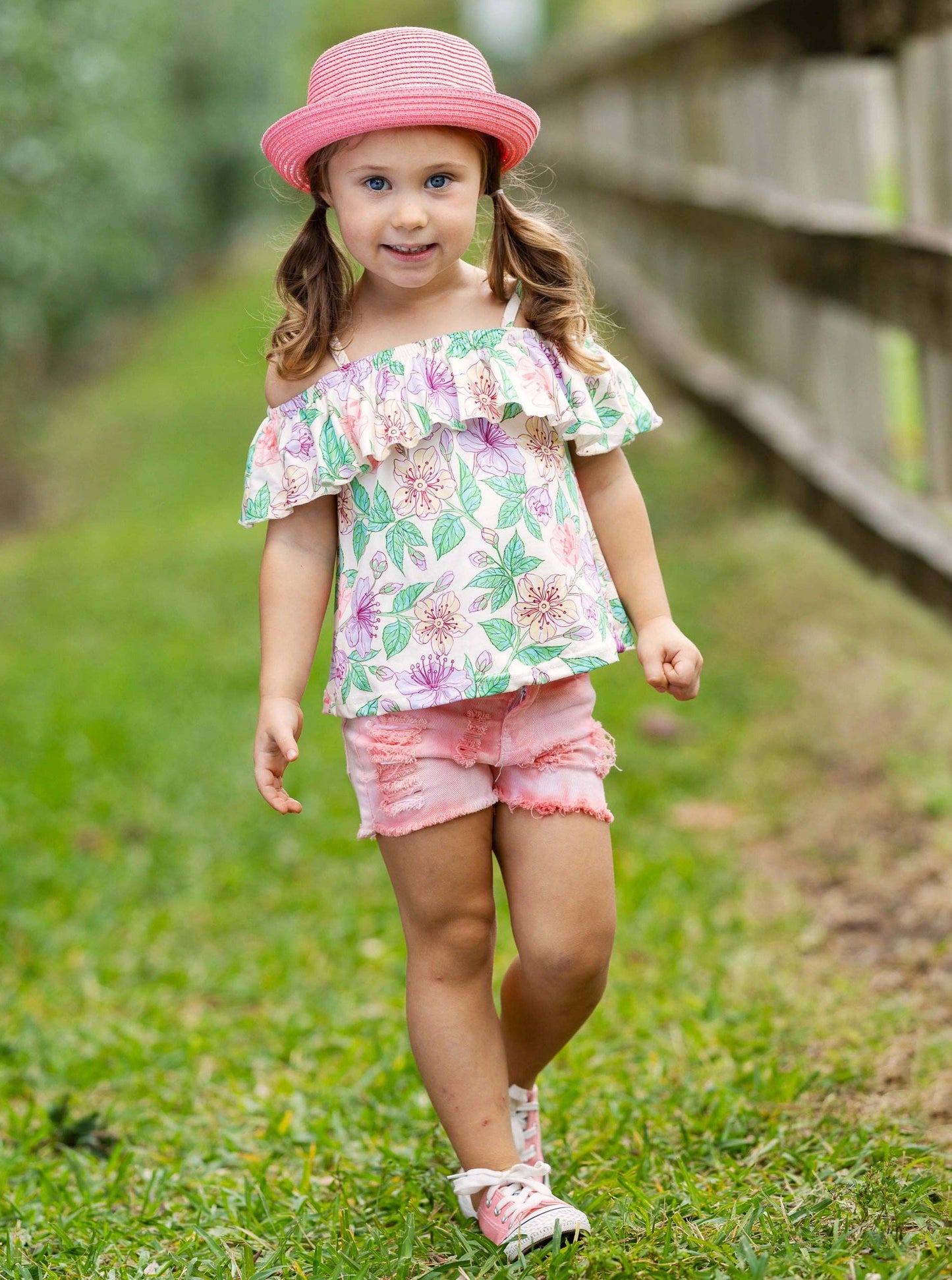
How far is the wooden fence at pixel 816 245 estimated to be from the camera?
440 centimetres

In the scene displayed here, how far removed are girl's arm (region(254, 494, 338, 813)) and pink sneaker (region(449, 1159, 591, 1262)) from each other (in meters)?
0.58

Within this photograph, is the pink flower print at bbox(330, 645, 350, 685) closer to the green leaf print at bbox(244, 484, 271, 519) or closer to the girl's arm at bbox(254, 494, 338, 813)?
the girl's arm at bbox(254, 494, 338, 813)

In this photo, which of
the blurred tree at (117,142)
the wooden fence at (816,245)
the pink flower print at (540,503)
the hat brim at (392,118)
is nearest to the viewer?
the hat brim at (392,118)

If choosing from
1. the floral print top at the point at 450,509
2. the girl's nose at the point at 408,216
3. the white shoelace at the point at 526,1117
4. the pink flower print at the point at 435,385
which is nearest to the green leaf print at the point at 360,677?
the floral print top at the point at 450,509

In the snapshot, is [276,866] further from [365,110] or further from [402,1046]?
[365,110]

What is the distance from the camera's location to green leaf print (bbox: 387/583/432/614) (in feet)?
7.33

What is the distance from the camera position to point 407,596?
2238 mm

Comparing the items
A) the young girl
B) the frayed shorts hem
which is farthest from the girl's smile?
the frayed shorts hem

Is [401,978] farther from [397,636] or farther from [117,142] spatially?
[117,142]

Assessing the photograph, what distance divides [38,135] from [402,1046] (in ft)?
20.5

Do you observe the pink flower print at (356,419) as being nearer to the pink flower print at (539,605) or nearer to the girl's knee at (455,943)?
the pink flower print at (539,605)

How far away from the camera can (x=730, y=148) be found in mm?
7078

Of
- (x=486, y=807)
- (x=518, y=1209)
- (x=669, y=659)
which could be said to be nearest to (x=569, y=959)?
(x=486, y=807)

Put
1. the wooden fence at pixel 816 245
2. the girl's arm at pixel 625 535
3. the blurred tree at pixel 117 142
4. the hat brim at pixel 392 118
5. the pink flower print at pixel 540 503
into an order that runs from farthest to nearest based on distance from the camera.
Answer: the blurred tree at pixel 117 142
the wooden fence at pixel 816 245
the girl's arm at pixel 625 535
the pink flower print at pixel 540 503
the hat brim at pixel 392 118
